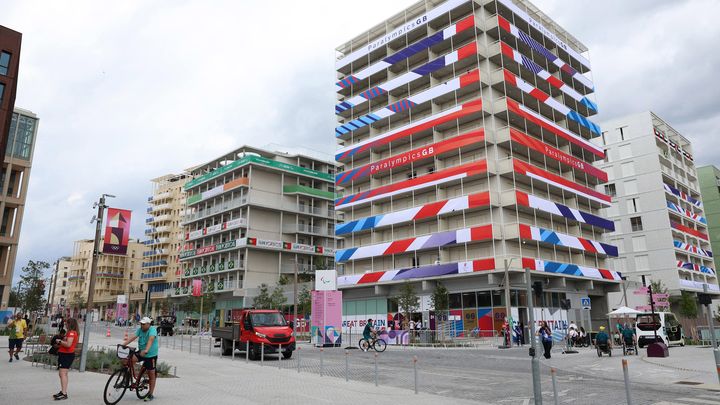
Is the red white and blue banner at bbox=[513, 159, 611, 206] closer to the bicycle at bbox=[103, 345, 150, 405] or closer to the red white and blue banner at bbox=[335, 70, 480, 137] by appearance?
the red white and blue banner at bbox=[335, 70, 480, 137]

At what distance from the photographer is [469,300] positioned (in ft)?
141

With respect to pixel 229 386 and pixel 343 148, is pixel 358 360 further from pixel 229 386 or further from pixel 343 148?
pixel 343 148

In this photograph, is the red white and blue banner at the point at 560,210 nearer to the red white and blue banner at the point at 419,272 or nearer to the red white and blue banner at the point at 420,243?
the red white and blue banner at the point at 420,243

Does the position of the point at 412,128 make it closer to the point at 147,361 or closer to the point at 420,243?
the point at 420,243

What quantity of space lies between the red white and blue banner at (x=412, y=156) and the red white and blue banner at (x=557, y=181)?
14.1 ft

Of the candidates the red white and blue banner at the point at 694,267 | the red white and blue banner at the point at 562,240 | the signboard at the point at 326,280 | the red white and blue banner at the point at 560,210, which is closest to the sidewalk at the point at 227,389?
the signboard at the point at 326,280

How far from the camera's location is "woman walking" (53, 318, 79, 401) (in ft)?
34.7

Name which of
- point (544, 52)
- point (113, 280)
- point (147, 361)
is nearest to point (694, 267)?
point (544, 52)

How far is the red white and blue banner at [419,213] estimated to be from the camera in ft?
140

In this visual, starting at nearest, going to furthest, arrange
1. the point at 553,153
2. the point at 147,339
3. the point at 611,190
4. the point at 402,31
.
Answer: the point at 147,339 → the point at 553,153 → the point at 402,31 → the point at 611,190

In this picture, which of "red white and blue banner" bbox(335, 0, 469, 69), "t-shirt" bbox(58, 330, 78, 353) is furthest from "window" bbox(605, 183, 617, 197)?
"t-shirt" bbox(58, 330, 78, 353)

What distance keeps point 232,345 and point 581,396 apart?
1689cm

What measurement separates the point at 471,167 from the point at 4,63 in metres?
44.0

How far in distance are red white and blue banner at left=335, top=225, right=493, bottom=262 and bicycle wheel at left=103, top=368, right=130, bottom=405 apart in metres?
34.2
